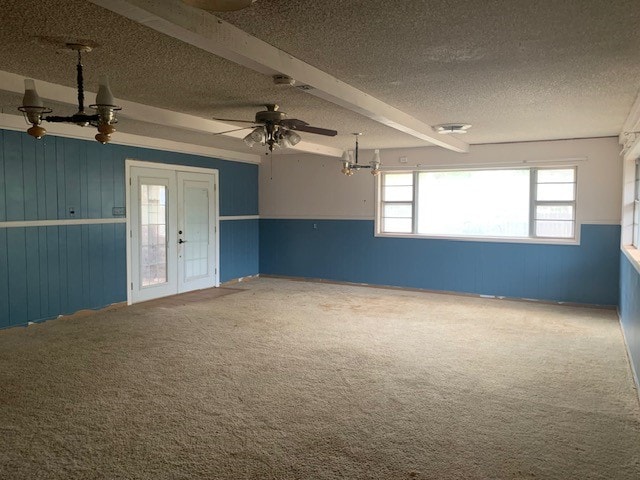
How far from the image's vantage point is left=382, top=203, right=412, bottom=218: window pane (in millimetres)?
8469

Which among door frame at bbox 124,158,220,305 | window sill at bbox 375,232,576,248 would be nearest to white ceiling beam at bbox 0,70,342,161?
door frame at bbox 124,158,220,305

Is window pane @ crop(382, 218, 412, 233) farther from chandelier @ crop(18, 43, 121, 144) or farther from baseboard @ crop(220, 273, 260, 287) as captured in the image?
chandelier @ crop(18, 43, 121, 144)

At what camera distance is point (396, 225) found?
8.57 metres

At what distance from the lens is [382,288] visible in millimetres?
8523

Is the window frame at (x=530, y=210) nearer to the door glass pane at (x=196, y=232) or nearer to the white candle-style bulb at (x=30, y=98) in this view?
the door glass pane at (x=196, y=232)

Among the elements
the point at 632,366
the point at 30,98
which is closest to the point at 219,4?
the point at 30,98

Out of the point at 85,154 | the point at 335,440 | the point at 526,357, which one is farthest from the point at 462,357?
the point at 85,154

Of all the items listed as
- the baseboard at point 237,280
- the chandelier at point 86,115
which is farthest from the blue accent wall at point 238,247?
the chandelier at point 86,115

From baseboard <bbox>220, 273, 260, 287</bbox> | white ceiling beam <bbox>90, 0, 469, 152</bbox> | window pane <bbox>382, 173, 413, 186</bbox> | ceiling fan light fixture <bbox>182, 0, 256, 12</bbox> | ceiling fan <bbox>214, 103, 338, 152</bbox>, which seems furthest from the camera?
baseboard <bbox>220, 273, 260, 287</bbox>

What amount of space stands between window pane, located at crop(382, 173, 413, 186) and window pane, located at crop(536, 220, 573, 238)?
218 cm

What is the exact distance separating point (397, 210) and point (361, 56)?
5401 mm

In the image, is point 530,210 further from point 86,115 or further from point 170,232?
point 86,115

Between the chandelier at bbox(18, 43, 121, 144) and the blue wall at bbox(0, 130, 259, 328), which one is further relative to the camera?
the blue wall at bbox(0, 130, 259, 328)

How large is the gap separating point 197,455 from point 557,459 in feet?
6.79
